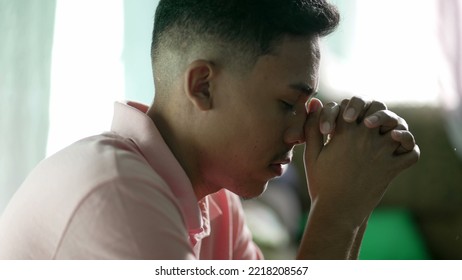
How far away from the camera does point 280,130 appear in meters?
0.87

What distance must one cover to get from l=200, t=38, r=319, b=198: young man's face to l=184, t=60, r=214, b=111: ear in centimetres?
1

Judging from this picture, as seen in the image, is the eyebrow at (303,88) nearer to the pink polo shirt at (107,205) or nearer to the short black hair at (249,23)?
the short black hair at (249,23)

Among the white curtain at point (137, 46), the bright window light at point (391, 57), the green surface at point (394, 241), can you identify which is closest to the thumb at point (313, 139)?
the white curtain at point (137, 46)

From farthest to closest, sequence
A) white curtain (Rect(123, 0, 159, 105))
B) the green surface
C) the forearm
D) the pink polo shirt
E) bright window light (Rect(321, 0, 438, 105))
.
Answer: bright window light (Rect(321, 0, 438, 105)) → the green surface → white curtain (Rect(123, 0, 159, 105)) → the forearm → the pink polo shirt

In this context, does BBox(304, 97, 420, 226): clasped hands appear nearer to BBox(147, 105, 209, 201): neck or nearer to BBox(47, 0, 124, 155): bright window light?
BBox(147, 105, 209, 201): neck

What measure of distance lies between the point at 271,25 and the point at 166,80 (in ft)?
0.56

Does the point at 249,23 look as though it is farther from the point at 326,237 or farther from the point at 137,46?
the point at 137,46

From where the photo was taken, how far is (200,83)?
86 centimetres

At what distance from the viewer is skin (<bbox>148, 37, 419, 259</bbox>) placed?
85 cm

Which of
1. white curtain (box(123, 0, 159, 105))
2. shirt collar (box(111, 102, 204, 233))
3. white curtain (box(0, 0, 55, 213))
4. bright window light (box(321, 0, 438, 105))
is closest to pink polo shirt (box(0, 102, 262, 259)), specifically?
shirt collar (box(111, 102, 204, 233))

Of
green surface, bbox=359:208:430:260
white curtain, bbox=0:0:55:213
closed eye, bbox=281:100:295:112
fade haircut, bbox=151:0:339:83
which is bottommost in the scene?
green surface, bbox=359:208:430:260

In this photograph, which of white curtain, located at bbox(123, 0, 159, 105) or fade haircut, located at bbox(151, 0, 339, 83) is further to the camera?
white curtain, located at bbox(123, 0, 159, 105)
